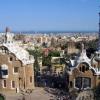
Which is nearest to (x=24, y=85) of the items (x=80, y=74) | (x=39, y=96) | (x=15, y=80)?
(x=15, y=80)

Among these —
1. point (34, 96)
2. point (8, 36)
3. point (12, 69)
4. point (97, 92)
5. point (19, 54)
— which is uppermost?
point (8, 36)

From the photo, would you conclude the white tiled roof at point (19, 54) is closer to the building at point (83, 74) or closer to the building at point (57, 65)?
the building at point (83, 74)

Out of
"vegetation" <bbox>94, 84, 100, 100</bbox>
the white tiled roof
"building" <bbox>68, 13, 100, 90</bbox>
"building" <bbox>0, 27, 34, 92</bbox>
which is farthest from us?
the white tiled roof

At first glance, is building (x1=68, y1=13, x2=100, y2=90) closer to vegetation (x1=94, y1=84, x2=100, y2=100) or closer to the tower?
vegetation (x1=94, y1=84, x2=100, y2=100)

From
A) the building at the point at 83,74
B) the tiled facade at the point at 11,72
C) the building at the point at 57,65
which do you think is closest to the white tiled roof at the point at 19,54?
the tiled facade at the point at 11,72

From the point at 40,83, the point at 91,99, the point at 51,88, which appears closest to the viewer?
the point at 91,99

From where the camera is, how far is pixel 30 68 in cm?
4922

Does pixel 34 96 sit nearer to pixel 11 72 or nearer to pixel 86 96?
pixel 11 72

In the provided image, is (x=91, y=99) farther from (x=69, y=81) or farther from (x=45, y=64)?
(x=45, y=64)

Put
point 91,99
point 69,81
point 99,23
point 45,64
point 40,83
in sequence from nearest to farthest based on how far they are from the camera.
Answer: point 91,99
point 69,81
point 40,83
point 99,23
point 45,64

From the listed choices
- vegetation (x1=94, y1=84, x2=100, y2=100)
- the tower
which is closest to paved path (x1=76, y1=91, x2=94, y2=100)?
vegetation (x1=94, y1=84, x2=100, y2=100)

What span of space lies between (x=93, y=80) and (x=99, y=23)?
18.4 meters

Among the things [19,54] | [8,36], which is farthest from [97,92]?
[8,36]

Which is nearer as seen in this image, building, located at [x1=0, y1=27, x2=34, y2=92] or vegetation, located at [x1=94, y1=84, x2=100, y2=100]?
vegetation, located at [x1=94, y1=84, x2=100, y2=100]
